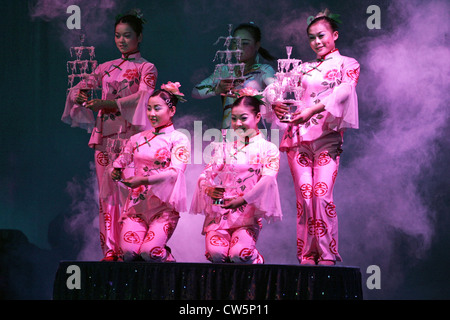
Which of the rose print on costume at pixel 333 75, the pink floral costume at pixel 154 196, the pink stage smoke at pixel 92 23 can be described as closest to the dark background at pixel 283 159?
the pink stage smoke at pixel 92 23

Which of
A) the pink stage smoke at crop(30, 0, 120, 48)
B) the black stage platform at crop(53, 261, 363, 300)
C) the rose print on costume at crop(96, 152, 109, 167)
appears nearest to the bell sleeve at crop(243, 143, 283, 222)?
the black stage platform at crop(53, 261, 363, 300)

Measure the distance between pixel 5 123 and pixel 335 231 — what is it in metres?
2.80

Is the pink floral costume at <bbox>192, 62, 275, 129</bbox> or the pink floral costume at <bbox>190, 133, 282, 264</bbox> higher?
the pink floral costume at <bbox>192, 62, 275, 129</bbox>

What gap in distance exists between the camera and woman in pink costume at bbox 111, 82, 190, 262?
13.5ft

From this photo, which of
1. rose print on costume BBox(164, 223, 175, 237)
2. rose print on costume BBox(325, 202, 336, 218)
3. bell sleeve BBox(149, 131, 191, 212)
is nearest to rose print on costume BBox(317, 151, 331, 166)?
rose print on costume BBox(325, 202, 336, 218)

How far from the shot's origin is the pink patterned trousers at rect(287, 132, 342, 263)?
409 cm

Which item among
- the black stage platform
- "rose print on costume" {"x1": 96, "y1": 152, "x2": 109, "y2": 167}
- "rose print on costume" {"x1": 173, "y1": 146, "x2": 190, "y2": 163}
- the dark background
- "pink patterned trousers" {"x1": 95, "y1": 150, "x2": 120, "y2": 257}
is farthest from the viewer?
the dark background

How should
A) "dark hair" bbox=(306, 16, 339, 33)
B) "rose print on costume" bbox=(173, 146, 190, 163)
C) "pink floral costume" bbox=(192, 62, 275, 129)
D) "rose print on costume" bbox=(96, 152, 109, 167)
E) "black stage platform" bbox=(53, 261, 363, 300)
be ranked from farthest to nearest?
"pink floral costume" bbox=(192, 62, 275, 129) < "rose print on costume" bbox=(96, 152, 109, 167) < "dark hair" bbox=(306, 16, 339, 33) < "rose print on costume" bbox=(173, 146, 190, 163) < "black stage platform" bbox=(53, 261, 363, 300)

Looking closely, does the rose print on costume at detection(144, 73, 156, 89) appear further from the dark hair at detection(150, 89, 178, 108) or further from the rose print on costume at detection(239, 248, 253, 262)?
the rose print on costume at detection(239, 248, 253, 262)

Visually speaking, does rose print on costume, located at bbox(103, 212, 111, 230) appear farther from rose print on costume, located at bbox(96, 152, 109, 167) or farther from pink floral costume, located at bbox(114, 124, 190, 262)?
rose print on costume, located at bbox(96, 152, 109, 167)

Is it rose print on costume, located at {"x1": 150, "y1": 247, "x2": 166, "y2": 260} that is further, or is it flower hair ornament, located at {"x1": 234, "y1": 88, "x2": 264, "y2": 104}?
flower hair ornament, located at {"x1": 234, "y1": 88, "x2": 264, "y2": 104}

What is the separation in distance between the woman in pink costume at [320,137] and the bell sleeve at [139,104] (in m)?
0.88

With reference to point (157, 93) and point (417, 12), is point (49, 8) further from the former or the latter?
point (417, 12)

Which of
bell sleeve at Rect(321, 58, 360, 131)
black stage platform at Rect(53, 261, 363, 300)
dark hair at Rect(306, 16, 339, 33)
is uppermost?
dark hair at Rect(306, 16, 339, 33)
